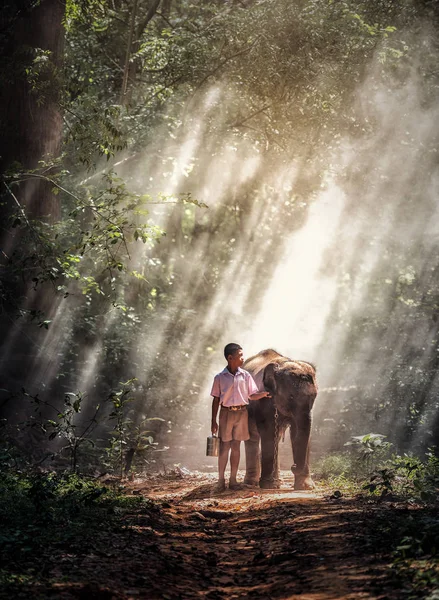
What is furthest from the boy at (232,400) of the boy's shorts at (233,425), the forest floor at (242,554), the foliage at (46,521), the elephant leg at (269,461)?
the foliage at (46,521)

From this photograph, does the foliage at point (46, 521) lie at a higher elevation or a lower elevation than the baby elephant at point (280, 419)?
lower

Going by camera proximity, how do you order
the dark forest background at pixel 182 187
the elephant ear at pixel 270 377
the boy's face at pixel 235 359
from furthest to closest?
the dark forest background at pixel 182 187 → the elephant ear at pixel 270 377 → the boy's face at pixel 235 359

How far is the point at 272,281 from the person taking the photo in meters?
27.1

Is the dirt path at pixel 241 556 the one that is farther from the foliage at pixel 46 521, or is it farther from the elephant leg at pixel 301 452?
the elephant leg at pixel 301 452

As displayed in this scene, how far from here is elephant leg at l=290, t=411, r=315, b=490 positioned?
954cm

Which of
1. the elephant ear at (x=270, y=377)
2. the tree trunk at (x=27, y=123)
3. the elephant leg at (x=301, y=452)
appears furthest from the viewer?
the tree trunk at (x=27, y=123)

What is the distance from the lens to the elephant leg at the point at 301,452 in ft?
31.3

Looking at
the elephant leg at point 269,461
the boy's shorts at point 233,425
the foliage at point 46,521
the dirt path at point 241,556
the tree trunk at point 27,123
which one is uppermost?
the tree trunk at point 27,123

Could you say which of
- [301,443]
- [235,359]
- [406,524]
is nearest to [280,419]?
[301,443]

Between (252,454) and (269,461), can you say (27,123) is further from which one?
(269,461)

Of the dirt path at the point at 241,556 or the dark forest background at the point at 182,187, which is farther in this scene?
the dark forest background at the point at 182,187

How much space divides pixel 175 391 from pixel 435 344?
7880mm

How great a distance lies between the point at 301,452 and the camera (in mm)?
9625

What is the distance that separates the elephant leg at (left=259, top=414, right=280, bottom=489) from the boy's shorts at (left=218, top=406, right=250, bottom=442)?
0.93m
